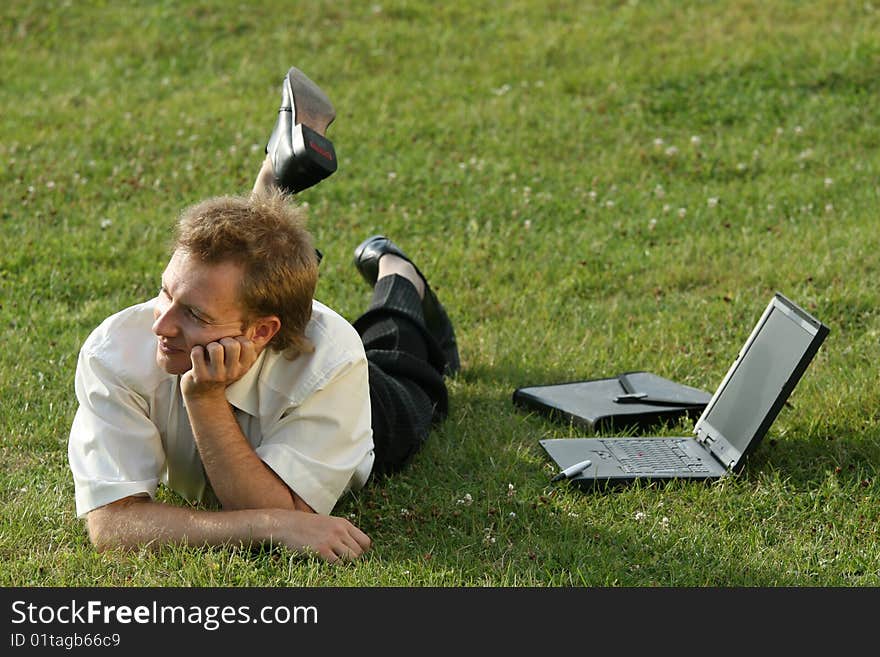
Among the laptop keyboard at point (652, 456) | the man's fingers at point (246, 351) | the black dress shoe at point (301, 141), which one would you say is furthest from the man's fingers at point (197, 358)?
the laptop keyboard at point (652, 456)

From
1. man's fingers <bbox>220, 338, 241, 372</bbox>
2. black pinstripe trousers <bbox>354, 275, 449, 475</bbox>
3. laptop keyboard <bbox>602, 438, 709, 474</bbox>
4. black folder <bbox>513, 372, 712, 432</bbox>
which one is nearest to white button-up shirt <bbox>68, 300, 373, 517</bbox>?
man's fingers <bbox>220, 338, 241, 372</bbox>

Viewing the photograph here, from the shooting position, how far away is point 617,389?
18.2ft

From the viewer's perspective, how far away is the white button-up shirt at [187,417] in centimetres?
399

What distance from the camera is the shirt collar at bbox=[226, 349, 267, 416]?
4082 mm

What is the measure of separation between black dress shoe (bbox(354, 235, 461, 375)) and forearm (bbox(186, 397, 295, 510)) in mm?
1682

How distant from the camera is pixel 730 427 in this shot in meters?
4.89

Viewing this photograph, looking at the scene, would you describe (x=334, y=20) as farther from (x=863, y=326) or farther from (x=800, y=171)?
(x=863, y=326)

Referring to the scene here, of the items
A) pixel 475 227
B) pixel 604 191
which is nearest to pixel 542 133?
pixel 604 191

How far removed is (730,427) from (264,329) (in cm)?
203

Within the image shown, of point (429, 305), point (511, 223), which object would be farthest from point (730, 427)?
point (511, 223)

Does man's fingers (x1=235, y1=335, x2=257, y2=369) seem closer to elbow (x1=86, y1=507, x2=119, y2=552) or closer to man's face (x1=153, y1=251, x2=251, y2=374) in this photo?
man's face (x1=153, y1=251, x2=251, y2=374)

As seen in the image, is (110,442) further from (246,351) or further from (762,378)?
(762,378)

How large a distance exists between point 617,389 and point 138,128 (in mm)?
5265

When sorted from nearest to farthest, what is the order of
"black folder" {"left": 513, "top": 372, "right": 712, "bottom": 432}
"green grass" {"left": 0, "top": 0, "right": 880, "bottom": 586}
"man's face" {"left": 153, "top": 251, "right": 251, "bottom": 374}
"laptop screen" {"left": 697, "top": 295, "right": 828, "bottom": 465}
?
"man's face" {"left": 153, "top": 251, "right": 251, "bottom": 374}, "green grass" {"left": 0, "top": 0, "right": 880, "bottom": 586}, "laptop screen" {"left": 697, "top": 295, "right": 828, "bottom": 465}, "black folder" {"left": 513, "top": 372, "right": 712, "bottom": 432}
